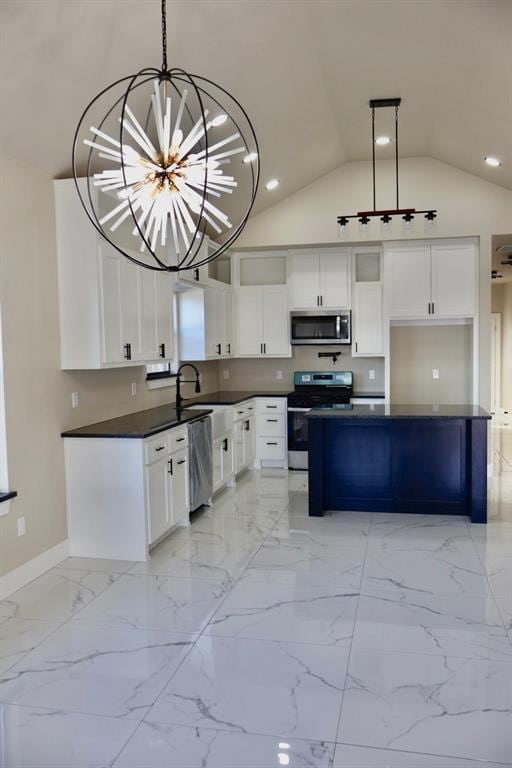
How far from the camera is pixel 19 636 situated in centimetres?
298

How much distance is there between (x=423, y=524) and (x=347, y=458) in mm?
809

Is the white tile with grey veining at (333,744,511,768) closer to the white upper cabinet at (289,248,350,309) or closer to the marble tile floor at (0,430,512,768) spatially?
the marble tile floor at (0,430,512,768)

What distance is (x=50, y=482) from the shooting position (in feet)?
12.9

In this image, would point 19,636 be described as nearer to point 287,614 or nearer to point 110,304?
point 287,614

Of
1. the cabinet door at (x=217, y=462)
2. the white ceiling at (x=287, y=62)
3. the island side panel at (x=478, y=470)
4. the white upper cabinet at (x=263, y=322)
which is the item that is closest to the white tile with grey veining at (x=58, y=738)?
the white ceiling at (x=287, y=62)

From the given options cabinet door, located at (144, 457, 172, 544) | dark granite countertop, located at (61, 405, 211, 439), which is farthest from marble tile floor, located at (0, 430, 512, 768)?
dark granite countertop, located at (61, 405, 211, 439)

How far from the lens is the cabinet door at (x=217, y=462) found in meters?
5.48

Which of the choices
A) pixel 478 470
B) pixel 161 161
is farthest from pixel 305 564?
pixel 161 161

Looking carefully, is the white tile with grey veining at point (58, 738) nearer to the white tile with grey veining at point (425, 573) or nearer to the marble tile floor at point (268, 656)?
the marble tile floor at point (268, 656)

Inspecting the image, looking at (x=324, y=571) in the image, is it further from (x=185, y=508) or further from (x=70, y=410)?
(x=70, y=410)

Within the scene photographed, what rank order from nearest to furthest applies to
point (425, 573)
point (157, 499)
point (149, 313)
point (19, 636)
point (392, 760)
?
point (392, 760) < point (19, 636) < point (425, 573) < point (157, 499) < point (149, 313)

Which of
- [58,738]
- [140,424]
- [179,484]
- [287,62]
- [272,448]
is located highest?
[287,62]

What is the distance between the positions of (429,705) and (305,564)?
64.1 inches

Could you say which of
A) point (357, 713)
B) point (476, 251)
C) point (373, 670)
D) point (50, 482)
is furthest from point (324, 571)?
point (476, 251)
